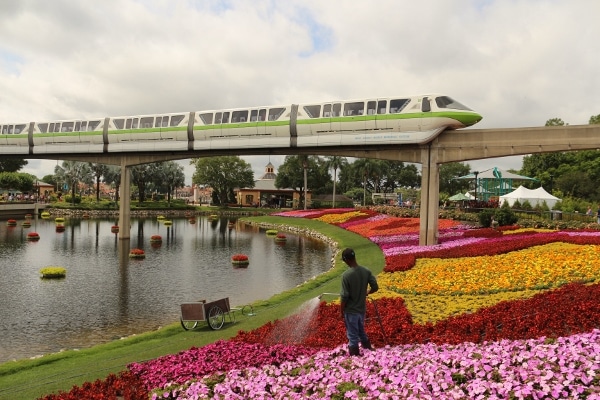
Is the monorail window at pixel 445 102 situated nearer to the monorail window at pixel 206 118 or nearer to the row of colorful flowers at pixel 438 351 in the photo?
the row of colorful flowers at pixel 438 351

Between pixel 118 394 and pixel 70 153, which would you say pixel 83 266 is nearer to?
pixel 70 153

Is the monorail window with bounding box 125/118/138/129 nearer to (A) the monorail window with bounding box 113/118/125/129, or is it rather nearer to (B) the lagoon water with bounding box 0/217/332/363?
(A) the monorail window with bounding box 113/118/125/129

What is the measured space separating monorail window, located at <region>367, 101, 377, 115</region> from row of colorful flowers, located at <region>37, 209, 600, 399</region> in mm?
13483

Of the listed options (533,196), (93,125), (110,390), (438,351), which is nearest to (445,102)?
(438,351)

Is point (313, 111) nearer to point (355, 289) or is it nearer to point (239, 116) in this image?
point (239, 116)

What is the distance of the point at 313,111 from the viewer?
32.1 m

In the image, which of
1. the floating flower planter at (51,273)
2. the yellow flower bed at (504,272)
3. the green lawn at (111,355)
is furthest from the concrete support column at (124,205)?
the yellow flower bed at (504,272)

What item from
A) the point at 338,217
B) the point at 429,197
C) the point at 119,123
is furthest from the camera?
the point at 338,217

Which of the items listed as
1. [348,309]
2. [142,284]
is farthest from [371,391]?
[142,284]

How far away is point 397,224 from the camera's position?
44.4 m

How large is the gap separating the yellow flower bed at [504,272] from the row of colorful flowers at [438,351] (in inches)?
→ 2.6

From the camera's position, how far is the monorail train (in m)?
28.8

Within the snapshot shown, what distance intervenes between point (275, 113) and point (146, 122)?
1429 cm

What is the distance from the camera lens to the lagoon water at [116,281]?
1694 cm
